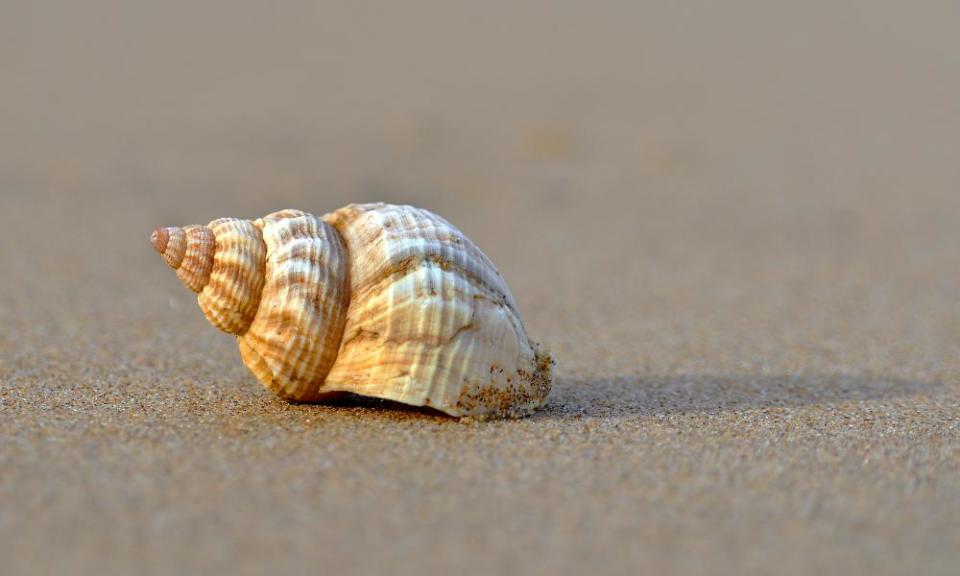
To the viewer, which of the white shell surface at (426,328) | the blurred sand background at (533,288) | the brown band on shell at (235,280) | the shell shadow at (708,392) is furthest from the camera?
the shell shadow at (708,392)

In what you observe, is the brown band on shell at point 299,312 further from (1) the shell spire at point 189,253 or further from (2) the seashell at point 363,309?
(1) the shell spire at point 189,253

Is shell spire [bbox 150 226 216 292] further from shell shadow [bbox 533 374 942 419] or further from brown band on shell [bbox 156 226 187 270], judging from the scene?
shell shadow [bbox 533 374 942 419]

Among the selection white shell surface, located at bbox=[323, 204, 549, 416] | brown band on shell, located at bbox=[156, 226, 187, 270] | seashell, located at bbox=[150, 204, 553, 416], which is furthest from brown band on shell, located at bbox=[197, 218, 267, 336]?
white shell surface, located at bbox=[323, 204, 549, 416]

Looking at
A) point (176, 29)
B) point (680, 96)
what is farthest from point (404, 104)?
point (176, 29)

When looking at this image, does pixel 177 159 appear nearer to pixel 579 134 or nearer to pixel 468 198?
pixel 468 198

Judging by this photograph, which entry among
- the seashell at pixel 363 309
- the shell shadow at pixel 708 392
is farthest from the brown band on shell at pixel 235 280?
the shell shadow at pixel 708 392

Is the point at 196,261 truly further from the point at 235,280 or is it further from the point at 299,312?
the point at 299,312
